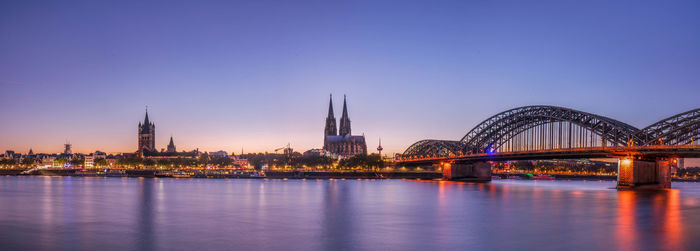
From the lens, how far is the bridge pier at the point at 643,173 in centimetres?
6806

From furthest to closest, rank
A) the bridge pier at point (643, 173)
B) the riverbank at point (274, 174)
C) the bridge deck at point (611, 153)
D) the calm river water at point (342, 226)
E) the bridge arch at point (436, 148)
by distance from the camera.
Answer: the riverbank at point (274, 174), the bridge arch at point (436, 148), the bridge pier at point (643, 173), the bridge deck at point (611, 153), the calm river water at point (342, 226)

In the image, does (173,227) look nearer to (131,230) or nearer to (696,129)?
(131,230)

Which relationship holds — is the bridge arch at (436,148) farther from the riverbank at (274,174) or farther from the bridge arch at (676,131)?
the bridge arch at (676,131)

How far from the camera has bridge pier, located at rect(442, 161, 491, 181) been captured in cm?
11638

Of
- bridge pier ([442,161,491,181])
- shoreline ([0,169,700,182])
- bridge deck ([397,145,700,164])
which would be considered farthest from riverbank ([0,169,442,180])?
bridge deck ([397,145,700,164])

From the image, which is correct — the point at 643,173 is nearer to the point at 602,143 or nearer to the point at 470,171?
the point at 602,143

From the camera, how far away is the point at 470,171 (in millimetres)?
117750

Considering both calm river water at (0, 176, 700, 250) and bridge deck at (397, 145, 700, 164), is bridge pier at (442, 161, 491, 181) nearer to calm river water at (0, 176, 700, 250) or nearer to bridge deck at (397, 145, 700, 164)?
bridge deck at (397, 145, 700, 164)

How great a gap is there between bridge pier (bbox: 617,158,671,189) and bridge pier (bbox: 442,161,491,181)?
4550 centimetres

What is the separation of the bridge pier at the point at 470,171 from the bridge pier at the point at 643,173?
45505 millimetres

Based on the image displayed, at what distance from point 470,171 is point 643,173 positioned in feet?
166

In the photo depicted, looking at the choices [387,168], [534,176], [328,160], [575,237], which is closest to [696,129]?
[575,237]

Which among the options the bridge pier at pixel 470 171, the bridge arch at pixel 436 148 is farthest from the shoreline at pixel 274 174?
the bridge pier at pixel 470 171

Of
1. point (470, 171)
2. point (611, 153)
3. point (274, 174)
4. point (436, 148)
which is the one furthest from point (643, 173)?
point (274, 174)
